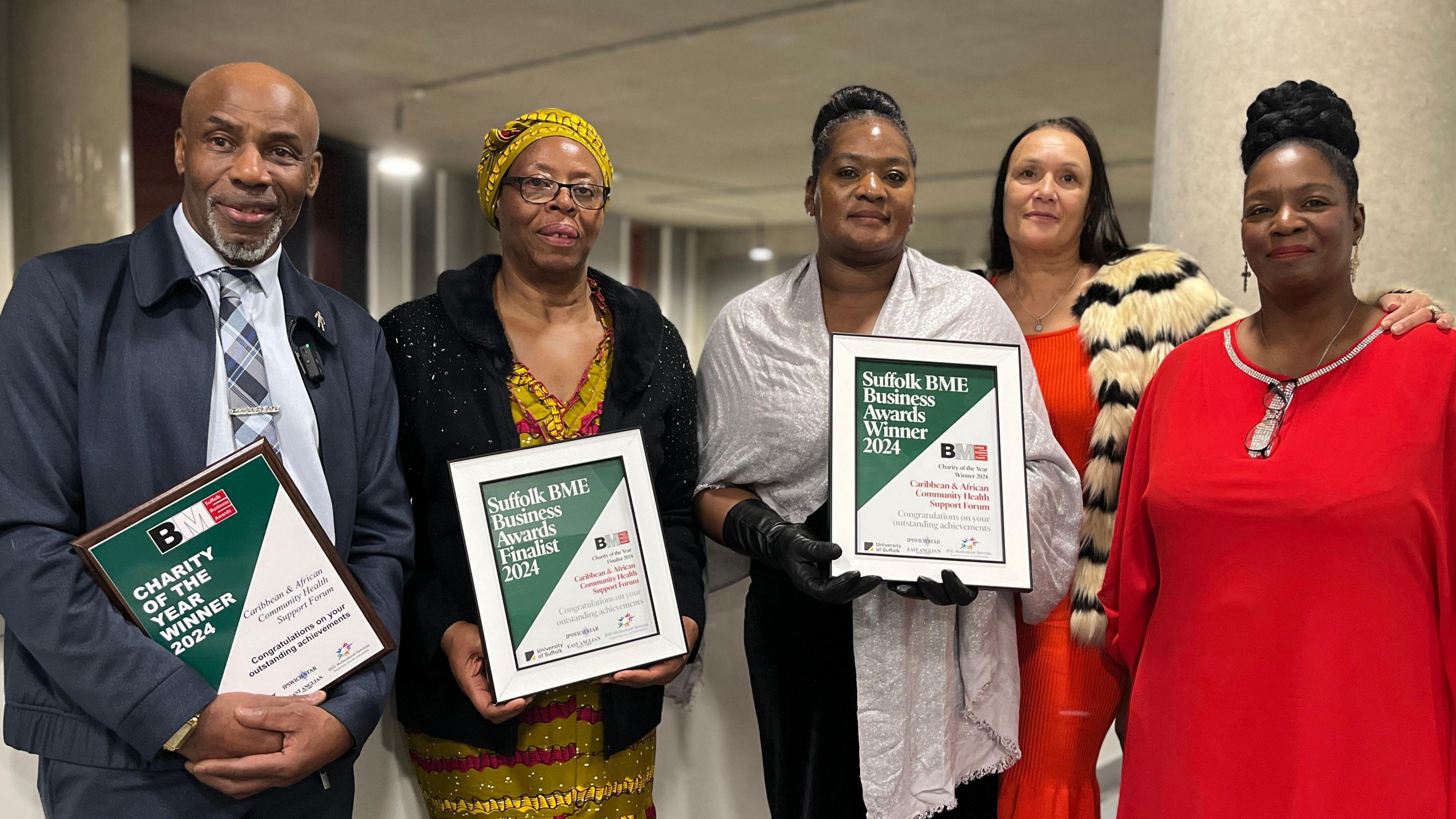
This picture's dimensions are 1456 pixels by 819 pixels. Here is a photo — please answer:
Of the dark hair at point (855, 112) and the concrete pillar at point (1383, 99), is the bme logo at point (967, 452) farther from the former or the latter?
the concrete pillar at point (1383, 99)

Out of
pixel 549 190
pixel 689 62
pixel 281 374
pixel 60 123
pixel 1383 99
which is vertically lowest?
pixel 281 374

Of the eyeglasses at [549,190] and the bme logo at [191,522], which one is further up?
the eyeglasses at [549,190]

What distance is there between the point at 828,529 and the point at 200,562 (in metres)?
1.06

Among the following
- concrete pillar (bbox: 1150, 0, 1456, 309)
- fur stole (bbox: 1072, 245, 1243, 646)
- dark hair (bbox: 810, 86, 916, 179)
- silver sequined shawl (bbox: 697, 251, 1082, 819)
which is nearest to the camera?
silver sequined shawl (bbox: 697, 251, 1082, 819)

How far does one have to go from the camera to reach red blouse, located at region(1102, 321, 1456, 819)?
156cm

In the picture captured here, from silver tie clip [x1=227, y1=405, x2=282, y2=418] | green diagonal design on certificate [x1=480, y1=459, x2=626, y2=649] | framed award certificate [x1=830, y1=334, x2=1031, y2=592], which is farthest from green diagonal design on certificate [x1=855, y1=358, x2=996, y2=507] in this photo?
silver tie clip [x1=227, y1=405, x2=282, y2=418]

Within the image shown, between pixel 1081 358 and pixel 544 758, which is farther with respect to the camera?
pixel 1081 358

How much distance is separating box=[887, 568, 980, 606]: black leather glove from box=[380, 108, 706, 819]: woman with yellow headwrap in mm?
436

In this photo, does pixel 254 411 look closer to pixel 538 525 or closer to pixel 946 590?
pixel 538 525

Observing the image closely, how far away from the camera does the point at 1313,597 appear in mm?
1596

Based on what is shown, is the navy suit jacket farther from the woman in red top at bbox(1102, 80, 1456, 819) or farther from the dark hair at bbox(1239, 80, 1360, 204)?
the dark hair at bbox(1239, 80, 1360, 204)

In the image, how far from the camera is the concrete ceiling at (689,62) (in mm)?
7199

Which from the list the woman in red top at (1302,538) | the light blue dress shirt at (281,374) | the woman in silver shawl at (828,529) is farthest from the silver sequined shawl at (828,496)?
the light blue dress shirt at (281,374)

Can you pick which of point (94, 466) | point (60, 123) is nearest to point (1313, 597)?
point (94, 466)
